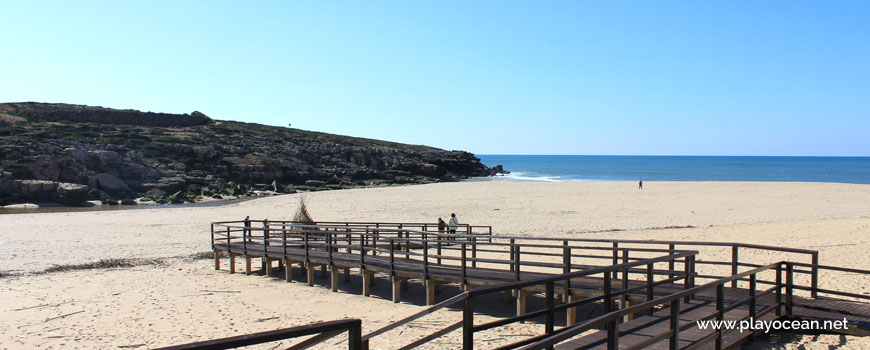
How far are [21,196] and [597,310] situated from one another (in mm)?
44824

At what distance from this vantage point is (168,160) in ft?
192

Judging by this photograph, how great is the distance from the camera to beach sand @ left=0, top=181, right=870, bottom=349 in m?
→ 9.48

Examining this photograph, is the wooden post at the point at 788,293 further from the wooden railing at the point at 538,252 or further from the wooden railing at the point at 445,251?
the wooden railing at the point at 445,251

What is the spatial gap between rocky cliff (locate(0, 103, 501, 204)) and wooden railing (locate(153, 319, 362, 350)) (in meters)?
44.4

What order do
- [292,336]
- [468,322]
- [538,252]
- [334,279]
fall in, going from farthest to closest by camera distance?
[538,252] → [334,279] → [468,322] → [292,336]

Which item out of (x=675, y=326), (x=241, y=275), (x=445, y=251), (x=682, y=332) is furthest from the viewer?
(x=445, y=251)

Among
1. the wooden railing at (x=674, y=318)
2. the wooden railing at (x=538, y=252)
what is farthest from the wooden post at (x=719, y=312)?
the wooden railing at (x=538, y=252)

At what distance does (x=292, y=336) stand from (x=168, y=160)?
6160 centimetres

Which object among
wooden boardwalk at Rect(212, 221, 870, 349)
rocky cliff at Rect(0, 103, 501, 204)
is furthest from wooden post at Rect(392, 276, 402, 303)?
rocky cliff at Rect(0, 103, 501, 204)

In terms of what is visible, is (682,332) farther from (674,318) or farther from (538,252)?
(538,252)

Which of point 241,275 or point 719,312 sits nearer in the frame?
point 719,312

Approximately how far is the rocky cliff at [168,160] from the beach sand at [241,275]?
1422cm

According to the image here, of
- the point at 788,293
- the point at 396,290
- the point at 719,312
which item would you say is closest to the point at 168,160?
the point at 396,290

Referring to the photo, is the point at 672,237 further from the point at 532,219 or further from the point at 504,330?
the point at 504,330
